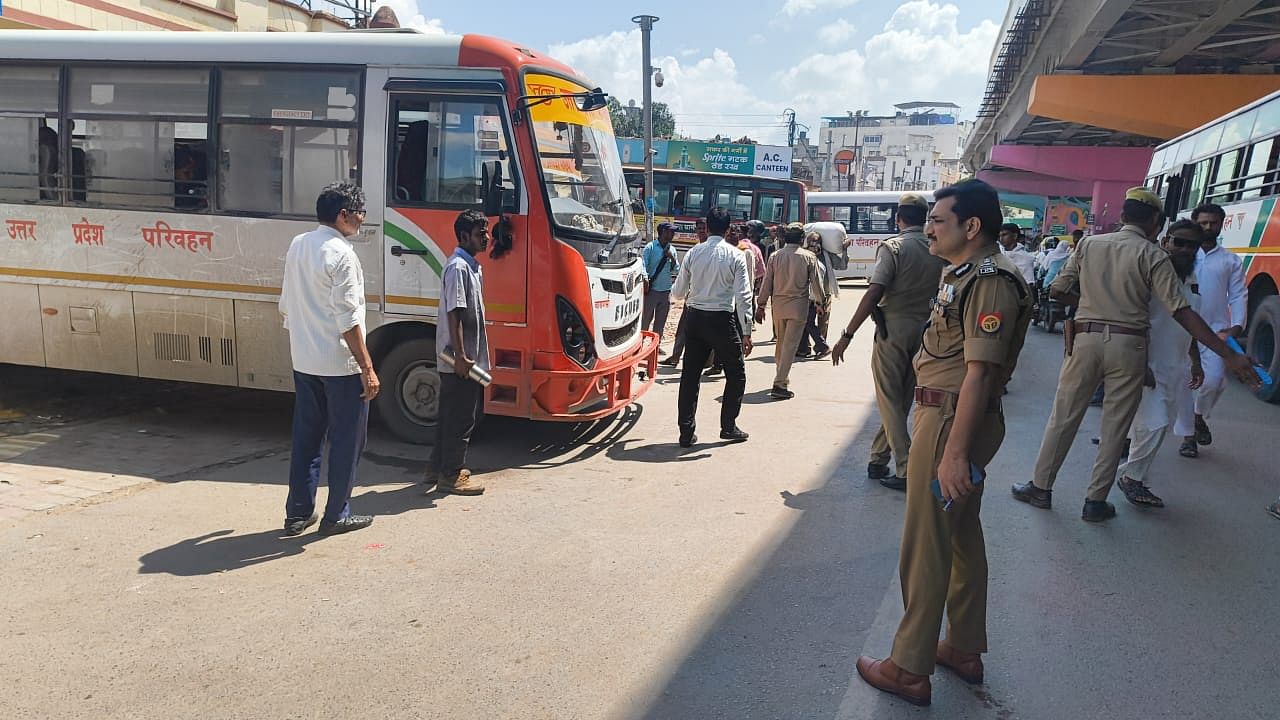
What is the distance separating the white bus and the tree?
151 feet

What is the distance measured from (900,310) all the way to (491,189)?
2.80 metres

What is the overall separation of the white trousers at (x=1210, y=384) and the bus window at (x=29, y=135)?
30.5ft

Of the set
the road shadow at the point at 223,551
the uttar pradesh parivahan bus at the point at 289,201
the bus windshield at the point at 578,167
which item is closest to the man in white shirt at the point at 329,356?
the road shadow at the point at 223,551

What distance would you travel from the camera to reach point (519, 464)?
Answer: 6496 mm

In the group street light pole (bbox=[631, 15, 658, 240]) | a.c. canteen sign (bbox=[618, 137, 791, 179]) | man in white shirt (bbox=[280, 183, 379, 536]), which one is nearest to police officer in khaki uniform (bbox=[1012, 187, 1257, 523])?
man in white shirt (bbox=[280, 183, 379, 536])

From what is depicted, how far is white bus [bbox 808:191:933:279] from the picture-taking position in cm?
2905

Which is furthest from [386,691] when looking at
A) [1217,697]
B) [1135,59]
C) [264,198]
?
[1135,59]

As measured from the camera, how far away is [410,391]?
6.79 m

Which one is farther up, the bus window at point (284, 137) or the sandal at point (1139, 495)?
the bus window at point (284, 137)

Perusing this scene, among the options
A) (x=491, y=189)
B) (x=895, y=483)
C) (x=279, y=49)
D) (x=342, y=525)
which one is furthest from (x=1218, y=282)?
(x=279, y=49)

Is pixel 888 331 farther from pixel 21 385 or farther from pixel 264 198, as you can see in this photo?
pixel 21 385

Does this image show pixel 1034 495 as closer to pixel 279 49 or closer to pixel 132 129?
pixel 279 49

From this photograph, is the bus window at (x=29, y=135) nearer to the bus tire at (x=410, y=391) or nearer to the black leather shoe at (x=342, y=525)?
the bus tire at (x=410, y=391)

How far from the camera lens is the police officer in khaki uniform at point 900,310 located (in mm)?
5688
